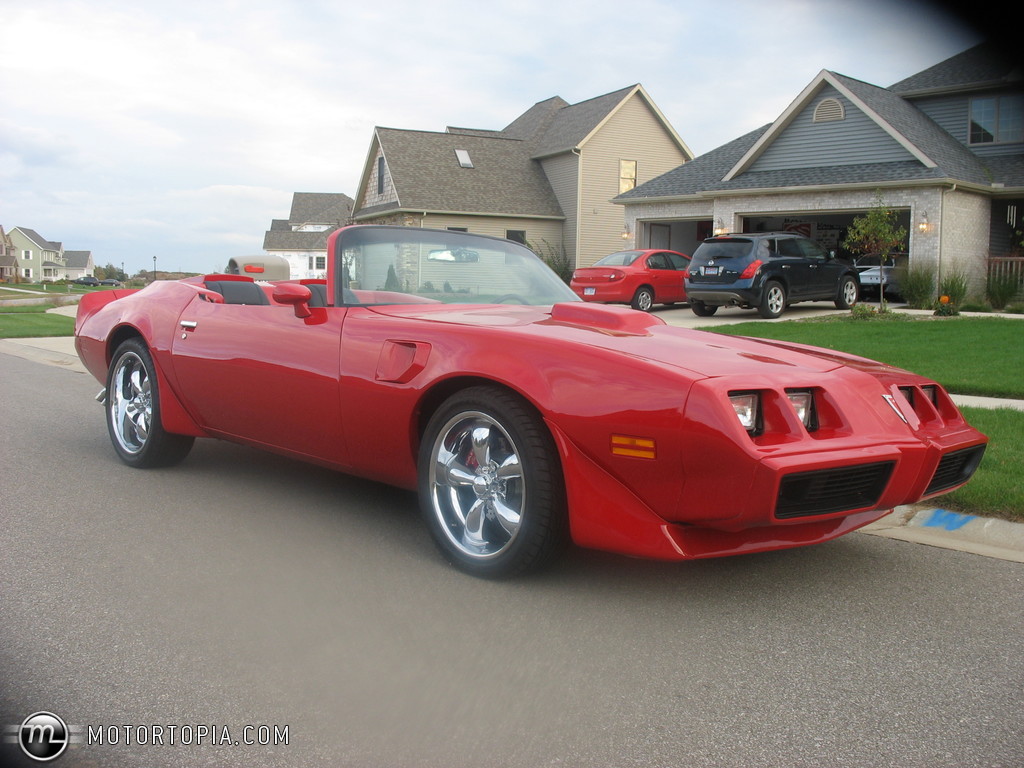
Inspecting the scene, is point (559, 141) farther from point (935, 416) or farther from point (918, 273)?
point (935, 416)

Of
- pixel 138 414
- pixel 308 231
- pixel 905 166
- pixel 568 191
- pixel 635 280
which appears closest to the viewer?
pixel 138 414

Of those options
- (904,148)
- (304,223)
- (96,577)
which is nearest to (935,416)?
(96,577)

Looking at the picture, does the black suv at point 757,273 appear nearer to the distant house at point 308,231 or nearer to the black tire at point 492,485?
the black tire at point 492,485

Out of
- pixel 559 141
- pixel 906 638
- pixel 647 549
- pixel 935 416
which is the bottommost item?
pixel 906 638

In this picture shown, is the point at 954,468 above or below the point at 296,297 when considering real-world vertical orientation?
below

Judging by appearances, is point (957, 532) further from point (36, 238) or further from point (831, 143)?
point (36, 238)

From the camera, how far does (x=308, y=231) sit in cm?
6825

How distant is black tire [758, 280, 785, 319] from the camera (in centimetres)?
1739

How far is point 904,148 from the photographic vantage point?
21141mm

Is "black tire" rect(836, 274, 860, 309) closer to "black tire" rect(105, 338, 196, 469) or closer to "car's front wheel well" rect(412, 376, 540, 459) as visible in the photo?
"black tire" rect(105, 338, 196, 469)

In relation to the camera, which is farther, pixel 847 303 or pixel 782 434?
pixel 847 303

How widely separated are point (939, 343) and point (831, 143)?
11895mm

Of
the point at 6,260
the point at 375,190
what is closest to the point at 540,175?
the point at 375,190

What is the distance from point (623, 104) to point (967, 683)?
34.7 metres
